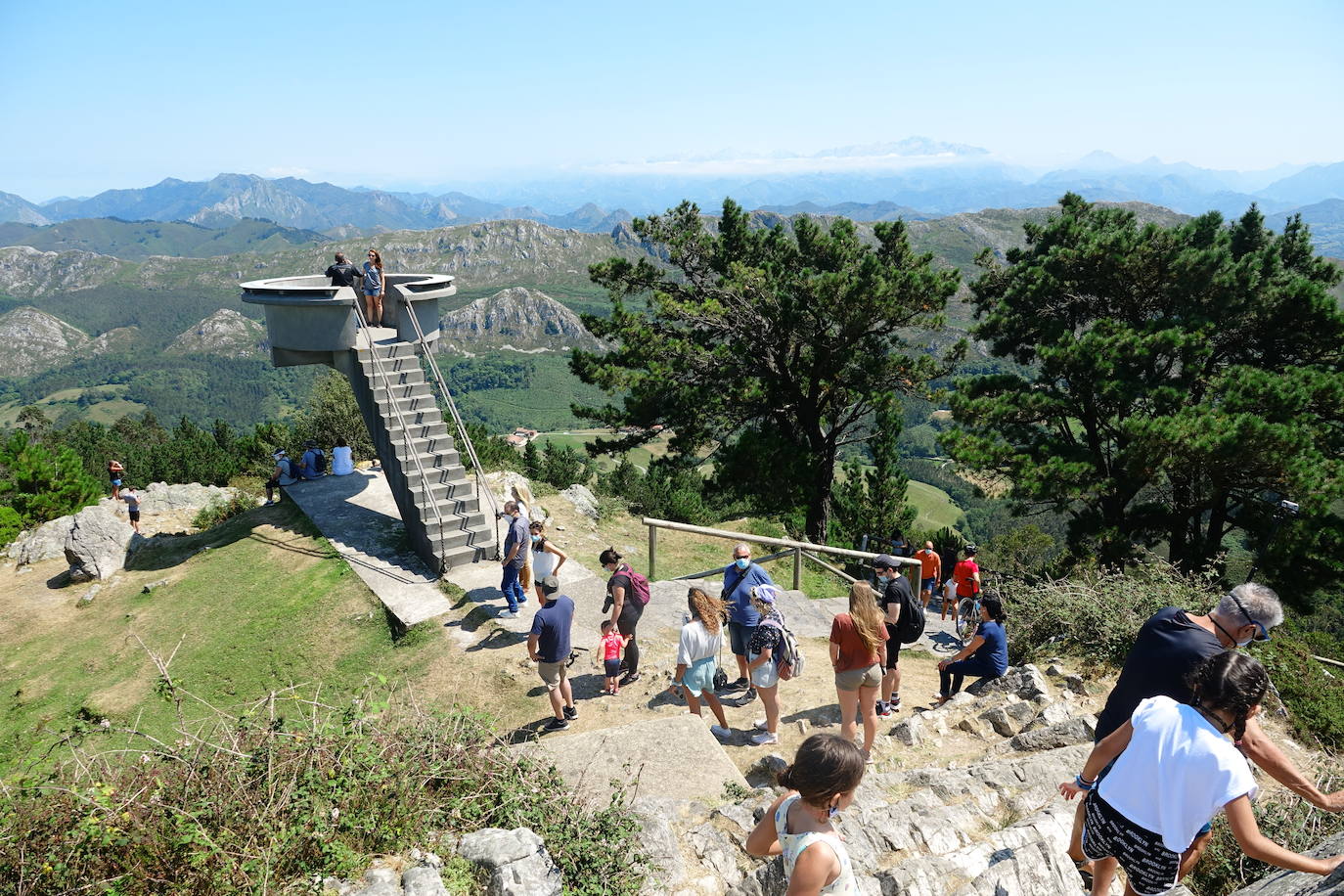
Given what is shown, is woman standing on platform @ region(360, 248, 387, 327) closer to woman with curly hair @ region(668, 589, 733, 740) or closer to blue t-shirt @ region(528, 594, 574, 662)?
blue t-shirt @ region(528, 594, 574, 662)

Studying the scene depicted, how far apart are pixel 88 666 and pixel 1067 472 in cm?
1788

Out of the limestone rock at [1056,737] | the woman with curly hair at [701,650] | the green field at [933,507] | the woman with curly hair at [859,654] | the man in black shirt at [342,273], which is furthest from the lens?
the green field at [933,507]

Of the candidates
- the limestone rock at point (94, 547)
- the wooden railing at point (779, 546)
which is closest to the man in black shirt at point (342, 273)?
the limestone rock at point (94, 547)

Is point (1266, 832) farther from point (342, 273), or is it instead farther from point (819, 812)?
point (342, 273)

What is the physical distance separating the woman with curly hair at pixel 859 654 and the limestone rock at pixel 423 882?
325cm

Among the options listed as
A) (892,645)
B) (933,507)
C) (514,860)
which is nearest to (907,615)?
(892,645)

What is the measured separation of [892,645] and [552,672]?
3228 mm

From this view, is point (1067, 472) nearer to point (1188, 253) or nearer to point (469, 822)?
point (1188, 253)

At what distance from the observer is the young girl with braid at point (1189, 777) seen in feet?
9.73

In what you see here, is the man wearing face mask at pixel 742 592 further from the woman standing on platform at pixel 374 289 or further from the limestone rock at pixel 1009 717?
the woman standing on platform at pixel 374 289

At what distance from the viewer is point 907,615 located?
6.77 m

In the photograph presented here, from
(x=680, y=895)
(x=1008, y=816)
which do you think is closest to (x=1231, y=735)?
(x=1008, y=816)

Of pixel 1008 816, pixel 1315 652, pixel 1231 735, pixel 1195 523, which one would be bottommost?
pixel 1195 523

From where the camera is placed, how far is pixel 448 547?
34.4ft
